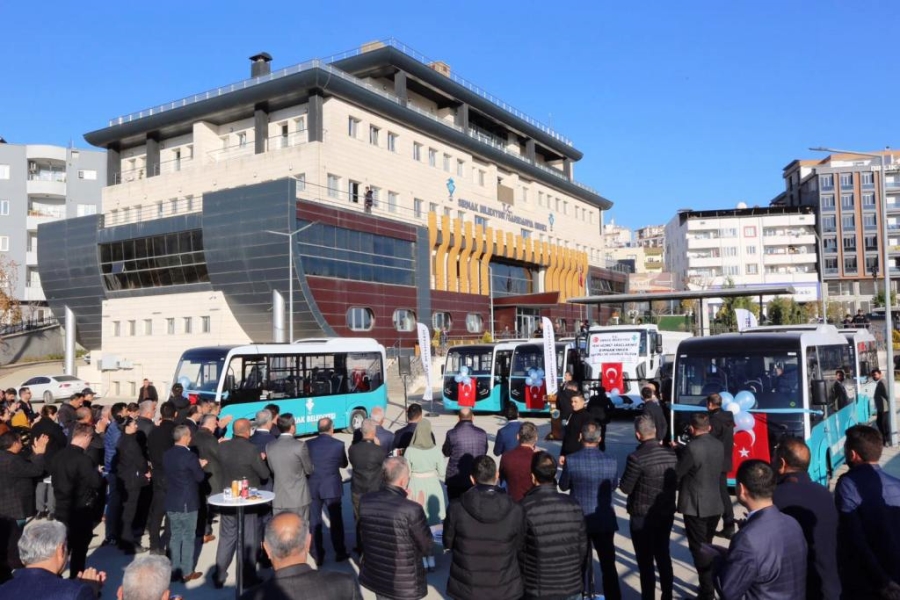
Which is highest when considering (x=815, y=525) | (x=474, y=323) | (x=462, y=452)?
(x=474, y=323)

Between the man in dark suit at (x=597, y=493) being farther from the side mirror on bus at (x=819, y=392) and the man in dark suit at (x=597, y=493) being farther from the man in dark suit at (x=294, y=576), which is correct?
the side mirror on bus at (x=819, y=392)

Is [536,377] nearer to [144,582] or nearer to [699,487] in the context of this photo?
[699,487]

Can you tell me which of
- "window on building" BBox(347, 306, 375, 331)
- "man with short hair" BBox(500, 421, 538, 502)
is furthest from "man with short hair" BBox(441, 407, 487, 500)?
"window on building" BBox(347, 306, 375, 331)

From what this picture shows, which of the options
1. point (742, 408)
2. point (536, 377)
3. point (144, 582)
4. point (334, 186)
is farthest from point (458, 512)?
point (334, 186)

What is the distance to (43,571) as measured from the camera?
12.0 ft

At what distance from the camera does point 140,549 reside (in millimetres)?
9188

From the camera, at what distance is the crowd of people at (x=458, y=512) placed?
4.02 m

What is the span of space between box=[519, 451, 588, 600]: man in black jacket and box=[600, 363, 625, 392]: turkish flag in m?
18.3

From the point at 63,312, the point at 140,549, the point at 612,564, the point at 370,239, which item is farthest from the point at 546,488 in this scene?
the point at 63,312

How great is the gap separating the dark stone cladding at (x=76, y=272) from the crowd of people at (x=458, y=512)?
138 ft

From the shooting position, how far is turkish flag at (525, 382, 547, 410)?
24.1m

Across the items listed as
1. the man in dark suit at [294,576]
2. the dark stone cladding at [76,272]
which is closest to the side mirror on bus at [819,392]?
the man in dark suit at [294,576]

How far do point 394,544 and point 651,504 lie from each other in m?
2.52

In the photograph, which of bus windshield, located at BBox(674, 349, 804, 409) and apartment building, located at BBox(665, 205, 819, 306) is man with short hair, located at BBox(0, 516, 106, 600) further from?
apartment building, located at BBox(665, 205, 819, 306)
